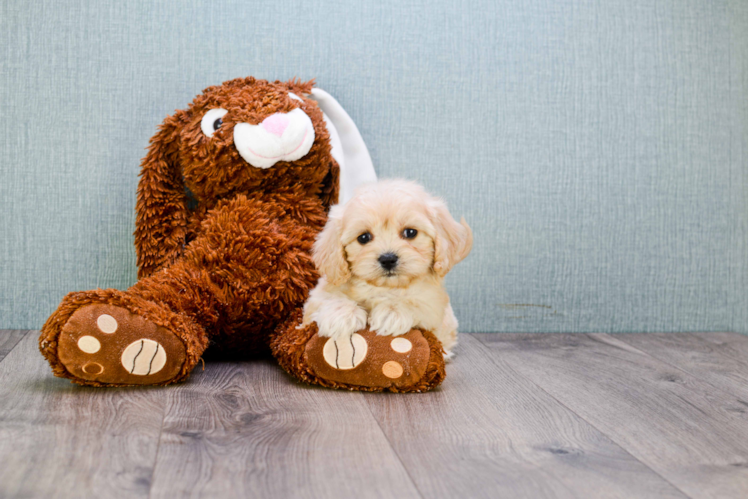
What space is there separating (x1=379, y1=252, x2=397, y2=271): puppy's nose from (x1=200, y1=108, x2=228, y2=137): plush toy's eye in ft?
1.69

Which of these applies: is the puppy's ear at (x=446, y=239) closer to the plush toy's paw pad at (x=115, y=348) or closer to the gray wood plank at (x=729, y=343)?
the plush toy's paw pad at (x=115, y=348)

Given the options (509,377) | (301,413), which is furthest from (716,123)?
(301,413)

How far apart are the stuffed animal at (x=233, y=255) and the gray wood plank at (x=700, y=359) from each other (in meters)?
0.63

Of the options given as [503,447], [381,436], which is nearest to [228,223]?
[381,436]

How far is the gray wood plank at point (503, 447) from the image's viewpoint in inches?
31.3

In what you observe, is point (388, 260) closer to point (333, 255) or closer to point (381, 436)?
point (333, 255)

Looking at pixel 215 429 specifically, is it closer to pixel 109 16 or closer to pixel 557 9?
pixel 109 16

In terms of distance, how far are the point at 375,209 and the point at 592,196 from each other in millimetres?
867

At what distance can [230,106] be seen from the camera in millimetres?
1355

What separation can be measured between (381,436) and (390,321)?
266 mm

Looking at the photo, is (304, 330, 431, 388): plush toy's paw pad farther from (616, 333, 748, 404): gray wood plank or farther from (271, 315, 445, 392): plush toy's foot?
(616, 333, 748, 404): gray wood plank

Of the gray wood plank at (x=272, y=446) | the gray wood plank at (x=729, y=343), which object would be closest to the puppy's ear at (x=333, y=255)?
the gray wood plank at (x=272, y=446)

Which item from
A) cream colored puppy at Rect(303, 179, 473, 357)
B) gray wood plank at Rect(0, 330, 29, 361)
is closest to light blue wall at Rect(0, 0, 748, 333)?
gray wood plank at Rect(0, 330, 29, 361)

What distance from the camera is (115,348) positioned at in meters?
1.09
